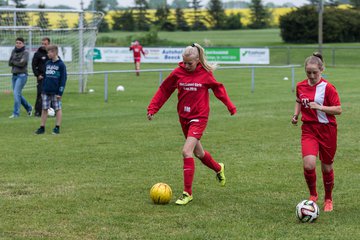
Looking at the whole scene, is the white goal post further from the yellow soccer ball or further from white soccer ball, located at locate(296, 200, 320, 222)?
white soccer ball, located at locate(296, 200, 320, 222)

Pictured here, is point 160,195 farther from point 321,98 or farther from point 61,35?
point 61,35

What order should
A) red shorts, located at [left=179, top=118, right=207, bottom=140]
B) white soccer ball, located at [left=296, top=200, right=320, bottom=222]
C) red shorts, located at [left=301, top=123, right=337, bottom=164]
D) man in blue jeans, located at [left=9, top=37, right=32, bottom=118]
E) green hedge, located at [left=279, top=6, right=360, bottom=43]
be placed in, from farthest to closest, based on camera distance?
green hedge, located at [left=279, top=6, right=360, bottom=43] < man in blue jeans, located at [left=9, top=37, right=32, bottom=118] < red shorts, located at [left=179, top=118, right=207, bottom=140] < red shorts, located at [left=301, top=123, right=337, bottom=164] < white soccer ball, located at [left=296, top=200, right=320, bottom=222]

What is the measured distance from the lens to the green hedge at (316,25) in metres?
63.7

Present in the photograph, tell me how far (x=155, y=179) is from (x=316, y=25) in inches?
2238

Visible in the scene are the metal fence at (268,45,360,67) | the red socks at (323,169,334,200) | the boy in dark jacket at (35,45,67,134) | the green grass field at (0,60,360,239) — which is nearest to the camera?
the green grass field at (0,60,360,239)

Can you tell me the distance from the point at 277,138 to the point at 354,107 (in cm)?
668

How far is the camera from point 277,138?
14.4 metres

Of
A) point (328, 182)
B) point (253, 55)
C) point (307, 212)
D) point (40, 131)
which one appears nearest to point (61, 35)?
point (40, 131)

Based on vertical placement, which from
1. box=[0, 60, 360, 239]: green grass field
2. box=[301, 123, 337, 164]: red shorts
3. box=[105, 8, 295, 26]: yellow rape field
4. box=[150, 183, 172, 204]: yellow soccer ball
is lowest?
box=[0, 60, 360, 239]: green grass field

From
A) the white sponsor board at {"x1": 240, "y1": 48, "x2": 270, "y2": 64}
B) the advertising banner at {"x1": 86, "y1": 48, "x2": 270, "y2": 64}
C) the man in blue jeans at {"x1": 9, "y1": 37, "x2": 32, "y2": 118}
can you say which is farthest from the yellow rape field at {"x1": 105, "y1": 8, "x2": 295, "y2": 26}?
the man in blue jeans at {"x1": 9, "y1": 37, "x2": 32, "y2": 118}

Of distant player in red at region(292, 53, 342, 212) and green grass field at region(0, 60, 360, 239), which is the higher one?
distant player in red at region(292, 53, 342, 212)

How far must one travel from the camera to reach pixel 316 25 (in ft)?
213

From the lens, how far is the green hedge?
209 ft

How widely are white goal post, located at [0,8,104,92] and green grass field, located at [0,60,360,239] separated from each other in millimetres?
6324
